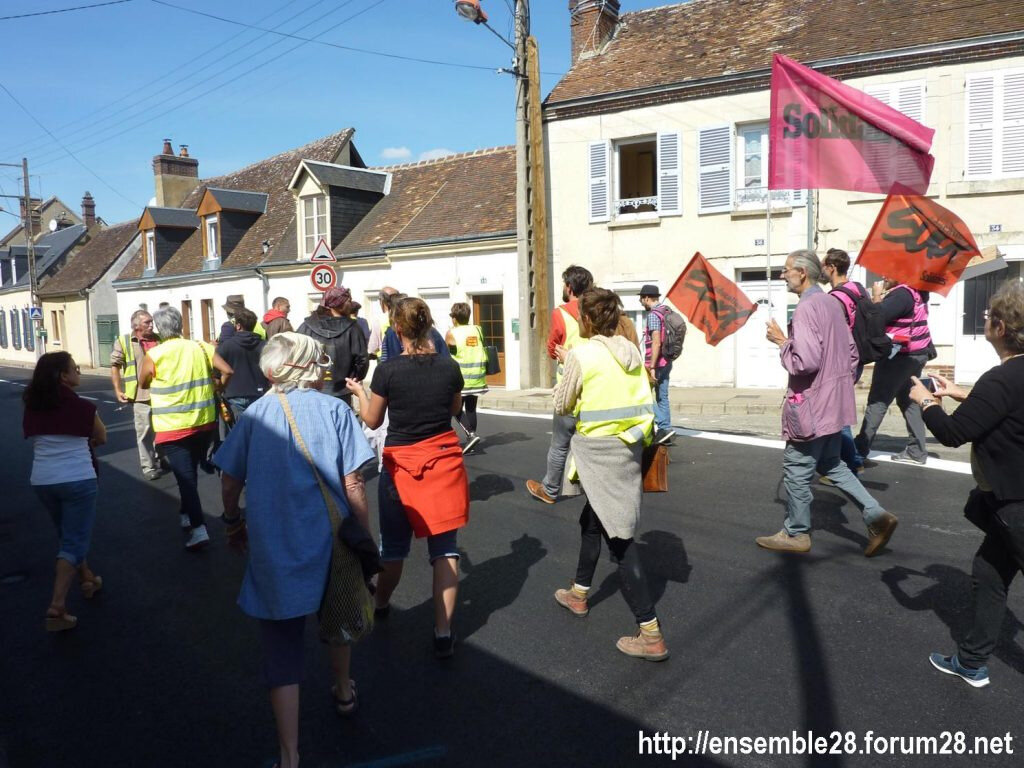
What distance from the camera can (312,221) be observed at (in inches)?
896

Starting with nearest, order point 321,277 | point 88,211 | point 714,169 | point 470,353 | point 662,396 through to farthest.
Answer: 1. point 470,353
2. point 662,396
3. point 321,277
4. point 714,169
5. point 88,211

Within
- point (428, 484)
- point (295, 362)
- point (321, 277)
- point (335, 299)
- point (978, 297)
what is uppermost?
point (321, 277)

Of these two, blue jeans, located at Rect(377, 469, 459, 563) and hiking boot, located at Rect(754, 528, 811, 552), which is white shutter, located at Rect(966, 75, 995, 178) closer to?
hiking boot, located at Rect(754, 528, 811, 552)

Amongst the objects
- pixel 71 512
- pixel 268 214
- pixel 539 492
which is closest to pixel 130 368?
pixel 71 512

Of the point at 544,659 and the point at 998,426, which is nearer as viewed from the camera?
the point at 998,426

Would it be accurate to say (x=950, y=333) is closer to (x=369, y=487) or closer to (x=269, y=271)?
(x=369, y=487)

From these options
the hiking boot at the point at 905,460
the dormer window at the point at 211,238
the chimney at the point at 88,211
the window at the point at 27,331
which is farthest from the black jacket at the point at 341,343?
the chimney at the point at 88,211

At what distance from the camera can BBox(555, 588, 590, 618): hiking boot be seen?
4188 millimetres

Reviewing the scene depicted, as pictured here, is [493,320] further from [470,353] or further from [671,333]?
[671,333]

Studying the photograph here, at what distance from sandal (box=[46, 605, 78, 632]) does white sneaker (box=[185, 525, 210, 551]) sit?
4.19 feet

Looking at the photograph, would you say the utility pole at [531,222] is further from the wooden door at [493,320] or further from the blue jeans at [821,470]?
the blue jeans at [821,470]

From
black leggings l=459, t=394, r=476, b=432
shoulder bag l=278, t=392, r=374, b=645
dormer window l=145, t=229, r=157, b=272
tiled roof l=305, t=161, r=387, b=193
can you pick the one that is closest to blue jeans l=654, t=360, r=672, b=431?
black leggings l=459, t=394, r=476, b=432

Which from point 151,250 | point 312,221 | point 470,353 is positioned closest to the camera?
point 470,353

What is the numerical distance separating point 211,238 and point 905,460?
25.1m
